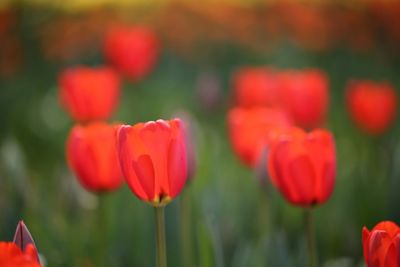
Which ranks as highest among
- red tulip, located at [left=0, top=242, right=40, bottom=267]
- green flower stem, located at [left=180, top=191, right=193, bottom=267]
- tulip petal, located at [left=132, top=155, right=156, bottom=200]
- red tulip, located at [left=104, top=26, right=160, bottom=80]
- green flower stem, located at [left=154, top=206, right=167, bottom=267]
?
red tulip, located at [left=104, top=26, right=160, bottom=80]

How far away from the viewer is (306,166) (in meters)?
1.17

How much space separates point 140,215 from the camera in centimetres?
170

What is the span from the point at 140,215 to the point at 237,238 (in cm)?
23

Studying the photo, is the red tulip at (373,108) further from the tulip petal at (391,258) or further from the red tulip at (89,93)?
the tulip petal at (391,258)

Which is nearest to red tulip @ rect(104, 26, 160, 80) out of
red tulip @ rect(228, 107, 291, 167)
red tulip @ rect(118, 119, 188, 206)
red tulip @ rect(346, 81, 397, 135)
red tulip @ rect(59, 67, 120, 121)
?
red tulip @ rect(59, 67, 120, 121)

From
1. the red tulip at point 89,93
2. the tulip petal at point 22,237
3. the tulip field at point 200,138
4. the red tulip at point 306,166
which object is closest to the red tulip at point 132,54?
the tulip field at point 200,138

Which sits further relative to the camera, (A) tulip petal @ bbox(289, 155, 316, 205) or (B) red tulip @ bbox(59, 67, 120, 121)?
(B) red tulip @ bbox(59, 67, 120, 121)

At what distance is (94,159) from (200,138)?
2.38ft

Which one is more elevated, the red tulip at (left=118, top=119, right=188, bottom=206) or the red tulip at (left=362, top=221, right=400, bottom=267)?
the red tulip at (left=118, top=119, right=188, bottom=206)

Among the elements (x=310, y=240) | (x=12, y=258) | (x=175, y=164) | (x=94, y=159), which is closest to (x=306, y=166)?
(x=310, y=240)

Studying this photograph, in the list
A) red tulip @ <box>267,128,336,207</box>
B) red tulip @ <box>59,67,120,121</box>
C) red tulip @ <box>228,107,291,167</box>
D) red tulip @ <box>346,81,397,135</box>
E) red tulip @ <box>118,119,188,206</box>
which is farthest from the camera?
red tulip @ <box>346,81,397,135</box>

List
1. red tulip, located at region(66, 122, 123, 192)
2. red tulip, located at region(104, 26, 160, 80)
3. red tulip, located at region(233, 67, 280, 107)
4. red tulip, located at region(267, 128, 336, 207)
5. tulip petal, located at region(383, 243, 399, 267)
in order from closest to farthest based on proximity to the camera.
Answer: tulip petal, located at region(383, 243, 399, 267) → red tulip, located at region(267, 128, 336, 207) → red tulip, located at region(66, 122, 123, 192) → red tulip, located at region(233, 67, 280, 107) → red tulip, located at region(104, 26, 160, 80)

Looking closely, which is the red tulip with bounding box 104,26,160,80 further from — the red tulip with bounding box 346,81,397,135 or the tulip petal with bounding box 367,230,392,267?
the tulip petal with bounding box 367,230,392,267

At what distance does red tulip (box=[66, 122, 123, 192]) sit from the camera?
1.32 m
